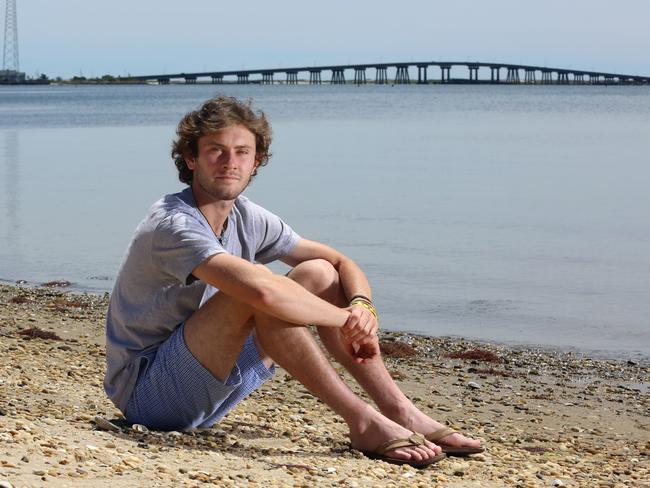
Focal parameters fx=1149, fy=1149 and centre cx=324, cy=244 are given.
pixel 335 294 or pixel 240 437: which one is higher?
pixel 335 294

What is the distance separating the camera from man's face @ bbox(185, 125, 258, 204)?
526 centimetres

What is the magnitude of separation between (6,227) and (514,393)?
12981 millimetres

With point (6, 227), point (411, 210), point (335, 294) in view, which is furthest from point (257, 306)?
point (411, 210)

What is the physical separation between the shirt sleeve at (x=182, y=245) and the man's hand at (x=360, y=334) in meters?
0.71

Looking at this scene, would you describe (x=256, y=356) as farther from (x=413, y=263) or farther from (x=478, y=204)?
(x=478, y=204)

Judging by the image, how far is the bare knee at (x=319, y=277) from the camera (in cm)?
549

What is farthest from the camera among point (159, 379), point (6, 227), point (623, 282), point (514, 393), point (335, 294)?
point (6, 227)

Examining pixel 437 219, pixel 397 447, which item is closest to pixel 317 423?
pixel 397 447

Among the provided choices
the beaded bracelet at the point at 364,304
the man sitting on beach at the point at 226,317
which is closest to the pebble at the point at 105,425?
the man sitting on beach at the point at 226,317

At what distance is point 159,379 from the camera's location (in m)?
5.27

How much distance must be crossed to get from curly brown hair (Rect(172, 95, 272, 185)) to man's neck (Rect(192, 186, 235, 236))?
216 millimetres

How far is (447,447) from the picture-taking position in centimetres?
548

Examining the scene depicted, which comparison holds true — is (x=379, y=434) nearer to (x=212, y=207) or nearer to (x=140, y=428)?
(x=140, y=428)

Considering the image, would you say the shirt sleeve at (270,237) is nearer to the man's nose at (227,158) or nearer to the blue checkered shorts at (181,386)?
the man's nose at (227,158)
